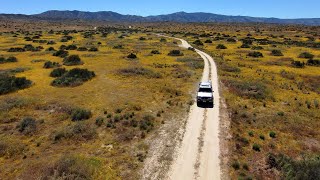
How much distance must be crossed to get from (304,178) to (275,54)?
58997 mm

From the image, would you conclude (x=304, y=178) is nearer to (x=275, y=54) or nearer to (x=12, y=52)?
(x=275, y=54)

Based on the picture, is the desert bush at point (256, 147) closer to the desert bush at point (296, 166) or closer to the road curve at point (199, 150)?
the desert bush at point (296, 166)

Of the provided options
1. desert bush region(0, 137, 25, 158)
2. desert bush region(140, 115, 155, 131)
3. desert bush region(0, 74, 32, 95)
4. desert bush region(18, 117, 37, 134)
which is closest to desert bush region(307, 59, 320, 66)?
desert bush region(140, 115, 155, 131)

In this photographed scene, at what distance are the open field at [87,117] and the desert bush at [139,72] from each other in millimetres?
153

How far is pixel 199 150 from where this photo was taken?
20.3 m

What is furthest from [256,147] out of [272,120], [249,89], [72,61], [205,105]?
[72,61]

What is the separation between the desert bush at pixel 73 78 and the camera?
38.3 metres

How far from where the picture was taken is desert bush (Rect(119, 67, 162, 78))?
44.9 metres

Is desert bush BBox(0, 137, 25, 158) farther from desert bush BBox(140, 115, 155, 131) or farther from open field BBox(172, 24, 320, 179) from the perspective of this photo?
open field BBox(172, 24, 320, 179)

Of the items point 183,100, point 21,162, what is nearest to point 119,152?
point 21,162

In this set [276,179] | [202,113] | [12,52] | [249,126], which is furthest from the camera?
[12,52]

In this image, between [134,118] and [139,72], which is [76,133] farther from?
[139,72]

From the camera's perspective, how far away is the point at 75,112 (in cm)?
2705

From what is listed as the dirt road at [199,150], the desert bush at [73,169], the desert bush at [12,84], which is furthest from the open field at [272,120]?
the desert bush at [12,84]
